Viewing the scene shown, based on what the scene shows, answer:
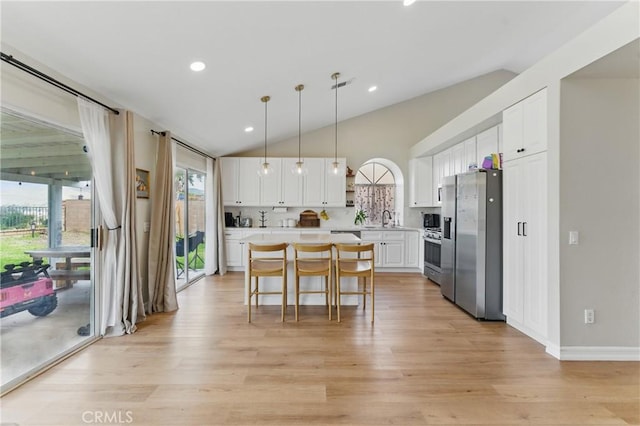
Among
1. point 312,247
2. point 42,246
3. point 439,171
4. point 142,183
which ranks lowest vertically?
point 312,247

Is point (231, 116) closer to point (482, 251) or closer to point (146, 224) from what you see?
point (146, 224)

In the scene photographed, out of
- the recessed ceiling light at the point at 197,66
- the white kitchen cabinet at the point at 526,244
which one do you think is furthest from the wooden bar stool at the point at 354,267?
the recessed ceiling light at the point at 197,66

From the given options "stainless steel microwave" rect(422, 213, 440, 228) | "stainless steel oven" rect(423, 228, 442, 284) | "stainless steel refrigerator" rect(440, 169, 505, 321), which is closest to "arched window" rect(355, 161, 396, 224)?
"stainless steel microwave" rect(422, 213, 440, 228)

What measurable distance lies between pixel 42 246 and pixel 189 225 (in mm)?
2917

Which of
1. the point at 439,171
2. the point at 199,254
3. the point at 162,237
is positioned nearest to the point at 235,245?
the point at 199,254

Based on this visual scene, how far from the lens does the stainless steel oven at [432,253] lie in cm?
531

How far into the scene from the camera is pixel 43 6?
1.96 m

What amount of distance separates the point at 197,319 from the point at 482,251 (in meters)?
3.46

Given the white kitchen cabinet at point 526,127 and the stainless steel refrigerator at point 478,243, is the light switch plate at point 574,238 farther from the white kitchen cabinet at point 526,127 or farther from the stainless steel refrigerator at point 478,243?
the stainless steel refrigerator at point 478,243

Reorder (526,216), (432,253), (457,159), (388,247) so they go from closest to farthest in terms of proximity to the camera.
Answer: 1. (526,216)
2. (457,159)
3. (432,253)
4. (388,247)

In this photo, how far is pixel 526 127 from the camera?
3.09 meters

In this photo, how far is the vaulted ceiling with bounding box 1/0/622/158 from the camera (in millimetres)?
2253

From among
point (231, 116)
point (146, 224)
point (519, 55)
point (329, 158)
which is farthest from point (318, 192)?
point (519, 55)

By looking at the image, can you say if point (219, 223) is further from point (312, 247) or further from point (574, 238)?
point (574, 238)
